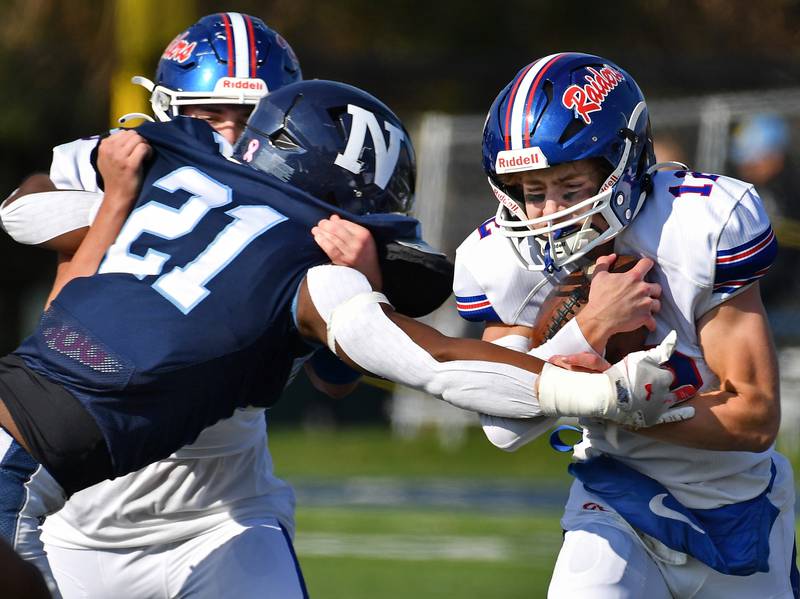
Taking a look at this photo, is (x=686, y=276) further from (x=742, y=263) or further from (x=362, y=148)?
(x=362, y=148)

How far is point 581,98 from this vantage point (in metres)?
3.44

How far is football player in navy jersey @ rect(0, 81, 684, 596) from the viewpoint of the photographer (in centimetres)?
291

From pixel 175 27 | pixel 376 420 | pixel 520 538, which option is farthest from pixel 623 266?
pixel 376 420

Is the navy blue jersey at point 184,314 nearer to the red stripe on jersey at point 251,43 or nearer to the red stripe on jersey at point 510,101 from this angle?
the red stripe on jersey at point 510,101

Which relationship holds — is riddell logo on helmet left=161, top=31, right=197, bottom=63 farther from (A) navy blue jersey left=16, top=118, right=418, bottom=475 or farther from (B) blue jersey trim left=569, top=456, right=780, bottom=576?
(B) blue jersey trim left=569, top=456, right=780, bottom=576

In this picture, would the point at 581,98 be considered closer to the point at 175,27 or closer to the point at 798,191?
the point at 175,27

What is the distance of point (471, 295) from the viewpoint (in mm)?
3498

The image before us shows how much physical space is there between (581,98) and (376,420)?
9.69m

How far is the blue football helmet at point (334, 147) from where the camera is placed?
3387mm

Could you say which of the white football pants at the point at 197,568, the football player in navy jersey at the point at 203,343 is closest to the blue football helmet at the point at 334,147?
the football player in navy jersey at the point at 203,343

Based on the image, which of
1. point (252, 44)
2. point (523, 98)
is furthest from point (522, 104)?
point (252, 44)

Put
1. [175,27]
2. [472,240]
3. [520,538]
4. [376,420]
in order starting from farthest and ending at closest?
[376,420] < [175,27] < [520,538] < [472,240]

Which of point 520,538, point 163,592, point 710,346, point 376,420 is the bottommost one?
point 376,420

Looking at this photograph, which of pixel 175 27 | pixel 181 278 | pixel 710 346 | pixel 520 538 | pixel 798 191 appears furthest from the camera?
pixel 798 191
